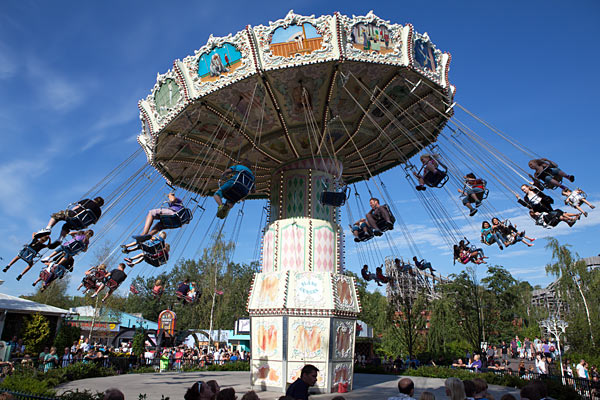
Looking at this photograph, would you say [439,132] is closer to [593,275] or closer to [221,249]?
[593,275]

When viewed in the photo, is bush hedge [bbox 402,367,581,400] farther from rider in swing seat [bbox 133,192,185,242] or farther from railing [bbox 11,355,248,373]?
railing [bbox 11,355,248,373]

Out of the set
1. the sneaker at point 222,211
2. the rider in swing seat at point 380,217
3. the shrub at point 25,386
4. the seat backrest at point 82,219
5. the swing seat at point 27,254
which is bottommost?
the shrub at point 25,386

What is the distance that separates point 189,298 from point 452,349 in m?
25.7

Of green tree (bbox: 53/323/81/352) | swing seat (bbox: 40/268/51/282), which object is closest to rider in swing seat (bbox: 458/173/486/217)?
swing seat (bbox: 40/268/51/282)

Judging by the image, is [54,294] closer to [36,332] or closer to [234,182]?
[36,332]

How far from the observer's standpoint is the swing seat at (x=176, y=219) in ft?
32.4

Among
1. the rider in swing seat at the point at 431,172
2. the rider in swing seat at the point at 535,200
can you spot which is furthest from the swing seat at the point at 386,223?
the rider in swing seat at the point at 535,200

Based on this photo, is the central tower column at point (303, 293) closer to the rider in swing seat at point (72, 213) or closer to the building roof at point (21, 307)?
the rider in swing seat at point (72, 213)

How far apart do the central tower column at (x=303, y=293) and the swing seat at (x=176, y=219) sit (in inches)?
132

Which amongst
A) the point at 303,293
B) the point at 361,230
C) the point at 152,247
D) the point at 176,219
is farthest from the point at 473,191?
the point at 152,247

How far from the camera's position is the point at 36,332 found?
20.8 metres

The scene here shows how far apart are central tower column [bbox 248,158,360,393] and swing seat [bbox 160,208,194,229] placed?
3.35m

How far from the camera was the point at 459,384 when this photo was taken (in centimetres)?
380

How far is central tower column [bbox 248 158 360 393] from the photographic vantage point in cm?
1111
